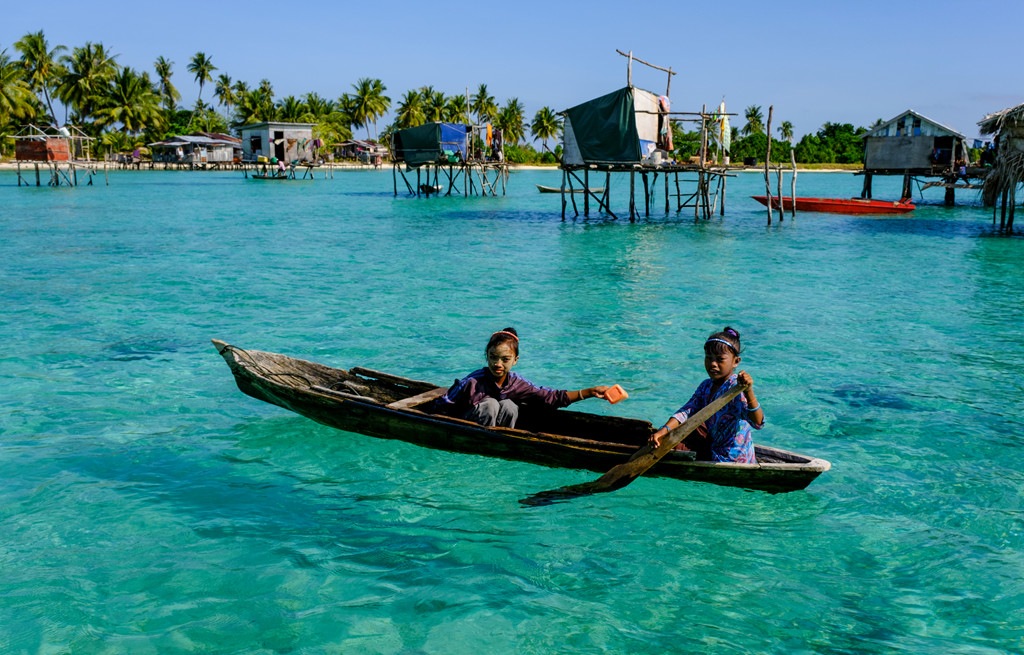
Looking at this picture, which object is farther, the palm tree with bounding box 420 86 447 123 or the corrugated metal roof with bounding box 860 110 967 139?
the palm tree with bounding box 420 86 447 123

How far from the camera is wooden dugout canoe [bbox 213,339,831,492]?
5594mm

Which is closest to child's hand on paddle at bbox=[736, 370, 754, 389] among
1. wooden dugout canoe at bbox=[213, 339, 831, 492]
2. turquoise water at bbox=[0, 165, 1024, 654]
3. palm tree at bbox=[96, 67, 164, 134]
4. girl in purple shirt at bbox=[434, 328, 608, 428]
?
wooden dugout canoe at bbox=[213, 339, 831, 492]

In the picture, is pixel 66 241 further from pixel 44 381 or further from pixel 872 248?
pixel 872 248

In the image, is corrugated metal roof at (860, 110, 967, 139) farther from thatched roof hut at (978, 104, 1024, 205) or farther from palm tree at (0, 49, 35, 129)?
palm tree at (0, 49, 35, 129)

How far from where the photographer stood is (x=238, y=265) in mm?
19984

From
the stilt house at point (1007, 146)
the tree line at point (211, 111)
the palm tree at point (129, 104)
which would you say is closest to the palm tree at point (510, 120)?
the tree line at point (211, 111)

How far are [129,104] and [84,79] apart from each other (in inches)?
170

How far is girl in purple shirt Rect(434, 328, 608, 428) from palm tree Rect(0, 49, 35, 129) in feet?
224

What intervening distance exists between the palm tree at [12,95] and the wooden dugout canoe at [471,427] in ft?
218

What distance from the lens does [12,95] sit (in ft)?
200

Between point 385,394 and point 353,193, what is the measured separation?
162ft

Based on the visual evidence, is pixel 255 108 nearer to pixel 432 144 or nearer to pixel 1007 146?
pixel 432 144

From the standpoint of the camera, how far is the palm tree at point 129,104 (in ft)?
232

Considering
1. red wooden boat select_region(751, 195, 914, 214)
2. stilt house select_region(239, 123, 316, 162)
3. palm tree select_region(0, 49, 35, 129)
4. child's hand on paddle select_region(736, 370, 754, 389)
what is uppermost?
palm tree select_region(0, 49, 35, 129)
